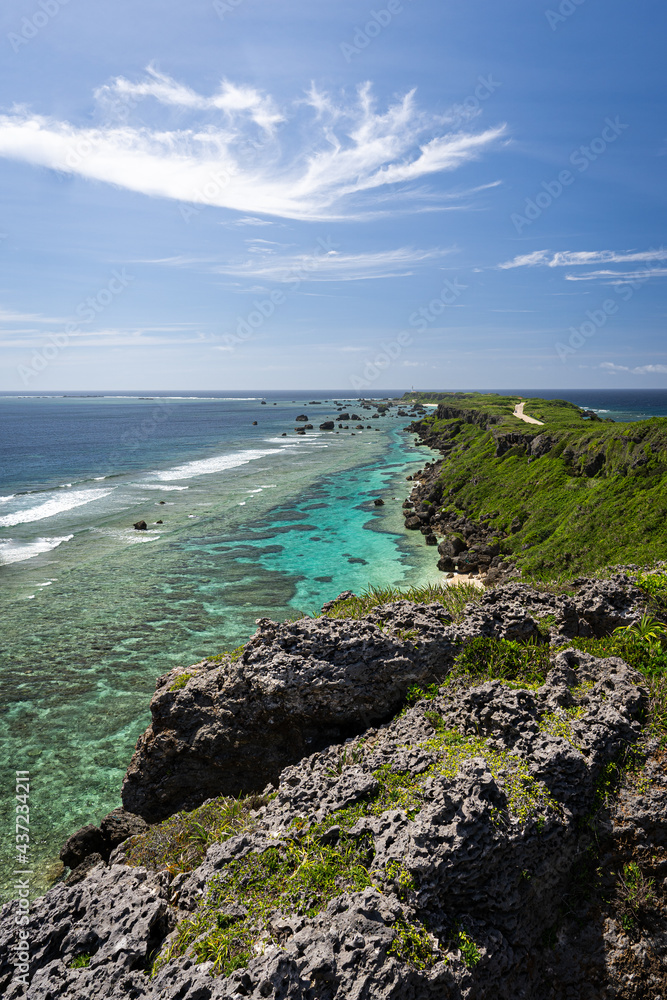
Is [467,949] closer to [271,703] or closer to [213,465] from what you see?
[271,703]

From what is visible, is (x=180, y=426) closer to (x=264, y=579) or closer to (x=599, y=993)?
(x=264, y=579)

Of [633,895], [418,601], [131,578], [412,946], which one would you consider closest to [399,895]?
[412,946]

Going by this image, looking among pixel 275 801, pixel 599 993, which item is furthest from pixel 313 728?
pixel 599 993

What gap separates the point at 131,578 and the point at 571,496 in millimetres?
30204

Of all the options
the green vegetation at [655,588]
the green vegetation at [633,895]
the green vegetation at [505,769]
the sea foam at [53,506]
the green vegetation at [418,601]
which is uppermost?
the green vegetation at [655,588]

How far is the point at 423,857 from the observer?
631 centimetres

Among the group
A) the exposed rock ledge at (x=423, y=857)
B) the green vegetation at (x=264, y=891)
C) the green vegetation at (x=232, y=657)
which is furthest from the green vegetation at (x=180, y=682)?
the green vegetation at (x=264, y=891)

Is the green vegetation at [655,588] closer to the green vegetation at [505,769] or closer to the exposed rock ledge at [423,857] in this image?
the exposed rock ledge at [423,857]

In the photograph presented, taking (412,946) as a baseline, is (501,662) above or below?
above

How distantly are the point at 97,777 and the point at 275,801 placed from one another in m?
11.0

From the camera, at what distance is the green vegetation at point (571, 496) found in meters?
26.7

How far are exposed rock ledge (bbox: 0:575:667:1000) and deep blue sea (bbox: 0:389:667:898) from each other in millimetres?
7922

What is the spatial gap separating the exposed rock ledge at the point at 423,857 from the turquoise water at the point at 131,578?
312 inches

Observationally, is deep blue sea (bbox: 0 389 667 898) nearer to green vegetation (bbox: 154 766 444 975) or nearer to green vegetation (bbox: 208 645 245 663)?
green vegetation (bbox: 208 645 245 663)
